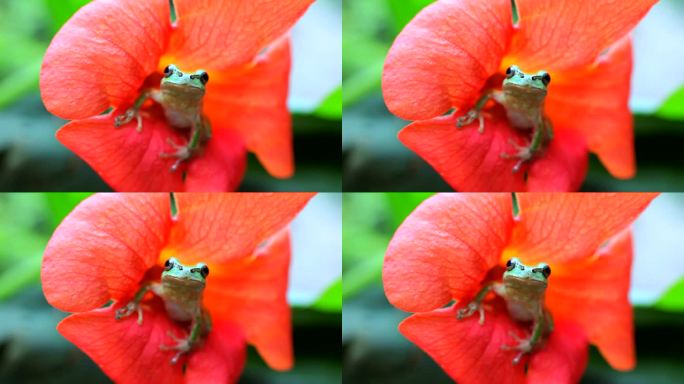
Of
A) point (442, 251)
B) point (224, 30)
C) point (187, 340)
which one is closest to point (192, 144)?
point (224, 30)

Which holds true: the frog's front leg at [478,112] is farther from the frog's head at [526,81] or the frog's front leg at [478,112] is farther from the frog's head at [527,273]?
the frog's head at [527,273]

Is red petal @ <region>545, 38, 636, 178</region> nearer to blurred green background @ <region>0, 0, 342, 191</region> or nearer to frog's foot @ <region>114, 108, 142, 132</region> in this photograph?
blurred green background @ <region>0, 0, 342, 191</region>

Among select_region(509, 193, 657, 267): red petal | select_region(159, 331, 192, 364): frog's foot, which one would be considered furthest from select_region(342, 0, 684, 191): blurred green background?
select_region(159, 331, 192, 364): frog's foot

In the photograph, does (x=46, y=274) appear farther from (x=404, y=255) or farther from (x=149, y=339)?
(x=404, y=255)

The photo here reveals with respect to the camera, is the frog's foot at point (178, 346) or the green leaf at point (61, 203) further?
the green leaf at point (61, 203)

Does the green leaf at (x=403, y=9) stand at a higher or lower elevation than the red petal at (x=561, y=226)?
higher

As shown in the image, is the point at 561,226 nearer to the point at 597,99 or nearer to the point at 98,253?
the point at 597,99

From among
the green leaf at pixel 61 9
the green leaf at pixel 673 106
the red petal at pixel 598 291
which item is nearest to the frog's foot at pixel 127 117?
the green leaf at pixel 61 9
